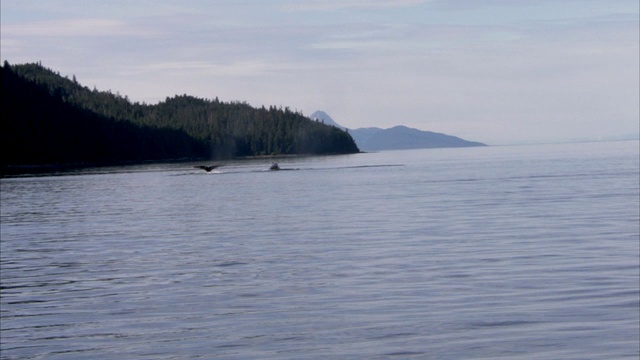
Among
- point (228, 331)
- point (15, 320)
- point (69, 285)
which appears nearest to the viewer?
point (228, 331)

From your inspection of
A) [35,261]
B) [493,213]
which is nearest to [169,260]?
[35,261]

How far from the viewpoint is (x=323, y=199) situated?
6675 centimetres

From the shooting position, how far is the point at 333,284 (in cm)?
2675

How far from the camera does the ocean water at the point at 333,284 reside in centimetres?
1955

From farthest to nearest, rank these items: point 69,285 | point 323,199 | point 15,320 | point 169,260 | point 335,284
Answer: point 323,199
point 169,260
point 69,285
point 335,284
point 15,320

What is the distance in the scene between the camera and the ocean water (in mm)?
19547

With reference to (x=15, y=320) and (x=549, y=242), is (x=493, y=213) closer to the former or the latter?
(x=549, y=242)

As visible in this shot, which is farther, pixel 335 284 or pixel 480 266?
pixel 480 266

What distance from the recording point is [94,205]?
69312 mm

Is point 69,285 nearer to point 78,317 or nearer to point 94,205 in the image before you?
point 78,317

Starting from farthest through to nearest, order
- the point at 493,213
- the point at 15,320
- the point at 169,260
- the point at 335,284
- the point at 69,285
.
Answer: the point at 493,213
the point at 169,260
the point at 69,285
the point at 335,284
the point at 15,320

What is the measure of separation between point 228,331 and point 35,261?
1664 cm

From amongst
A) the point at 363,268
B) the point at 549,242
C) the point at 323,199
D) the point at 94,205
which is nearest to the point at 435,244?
the point at 549,242

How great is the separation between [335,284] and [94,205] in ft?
148
